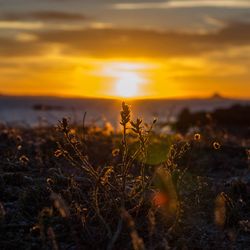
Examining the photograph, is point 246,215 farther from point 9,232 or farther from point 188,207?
point 9,232

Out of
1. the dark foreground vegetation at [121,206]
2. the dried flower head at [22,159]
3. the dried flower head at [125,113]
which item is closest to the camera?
the dried flower head at [125,113]

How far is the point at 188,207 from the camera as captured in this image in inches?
205

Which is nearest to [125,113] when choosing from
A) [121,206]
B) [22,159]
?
[121,206]

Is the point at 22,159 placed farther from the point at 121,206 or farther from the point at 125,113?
the point at 125,113

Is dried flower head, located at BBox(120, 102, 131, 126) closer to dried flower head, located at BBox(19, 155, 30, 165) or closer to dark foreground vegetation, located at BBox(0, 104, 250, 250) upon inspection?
dark foreground vegetation, located at BBox(0, 104, 250, 250)

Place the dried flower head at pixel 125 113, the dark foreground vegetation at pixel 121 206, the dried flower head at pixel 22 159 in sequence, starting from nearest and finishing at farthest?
the dried flower head at pixel 125 113 → the dark foreground vegetation at pixel 121 206 → the dried flower head at pixel 22 159

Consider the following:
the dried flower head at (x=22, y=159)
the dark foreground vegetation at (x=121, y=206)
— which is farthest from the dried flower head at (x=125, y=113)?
the dried flower head at (x=22, y=159)

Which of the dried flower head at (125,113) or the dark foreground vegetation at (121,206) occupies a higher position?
the dried flower head at (125,113)

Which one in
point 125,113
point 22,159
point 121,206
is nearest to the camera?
point 125,113

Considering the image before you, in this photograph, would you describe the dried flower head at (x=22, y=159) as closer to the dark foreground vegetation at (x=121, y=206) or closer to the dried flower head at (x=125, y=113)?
the dark foreground vegetation at (x=121, y=206)

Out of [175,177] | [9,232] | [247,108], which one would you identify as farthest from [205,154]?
[247,108]

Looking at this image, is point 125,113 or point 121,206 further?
point 121,206

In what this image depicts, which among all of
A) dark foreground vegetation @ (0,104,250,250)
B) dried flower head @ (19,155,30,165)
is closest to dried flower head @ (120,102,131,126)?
dark foreground vegetation @ (0,104,250,250)

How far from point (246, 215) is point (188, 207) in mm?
501
